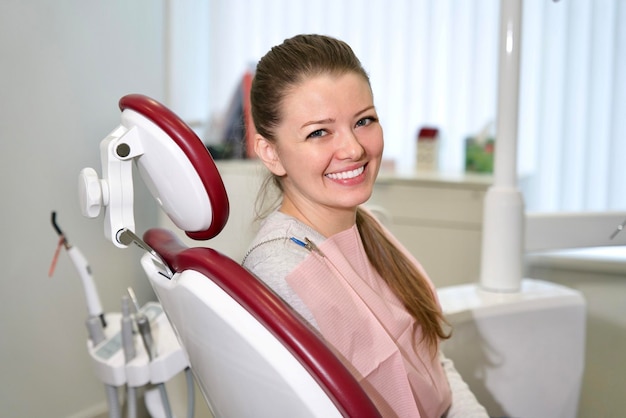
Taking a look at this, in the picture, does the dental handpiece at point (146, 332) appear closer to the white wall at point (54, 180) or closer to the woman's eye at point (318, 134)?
the white wall at point (54, 180)

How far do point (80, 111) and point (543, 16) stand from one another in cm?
153

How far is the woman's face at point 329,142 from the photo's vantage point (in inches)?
39.0

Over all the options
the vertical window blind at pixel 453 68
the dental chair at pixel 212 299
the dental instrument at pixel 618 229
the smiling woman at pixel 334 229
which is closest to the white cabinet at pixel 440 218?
the vertical window blind at pixel 453 68

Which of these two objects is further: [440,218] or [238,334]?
[440,218]

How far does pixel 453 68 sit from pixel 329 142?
5.43 feet

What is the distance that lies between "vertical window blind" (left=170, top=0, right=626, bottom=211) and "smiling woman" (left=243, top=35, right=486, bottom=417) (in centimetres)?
115

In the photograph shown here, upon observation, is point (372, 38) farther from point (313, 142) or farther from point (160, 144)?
point (160, 144)

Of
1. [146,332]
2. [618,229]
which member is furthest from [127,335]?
→ [618,229]

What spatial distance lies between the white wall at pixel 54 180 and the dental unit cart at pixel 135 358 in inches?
13.5

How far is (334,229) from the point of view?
3.53 feet

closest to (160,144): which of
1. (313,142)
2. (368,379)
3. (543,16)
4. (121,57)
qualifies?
(313,142)

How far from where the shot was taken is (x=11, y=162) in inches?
66.6

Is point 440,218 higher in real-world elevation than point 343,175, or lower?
lower

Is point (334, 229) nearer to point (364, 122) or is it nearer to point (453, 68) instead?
point (364, 122)
